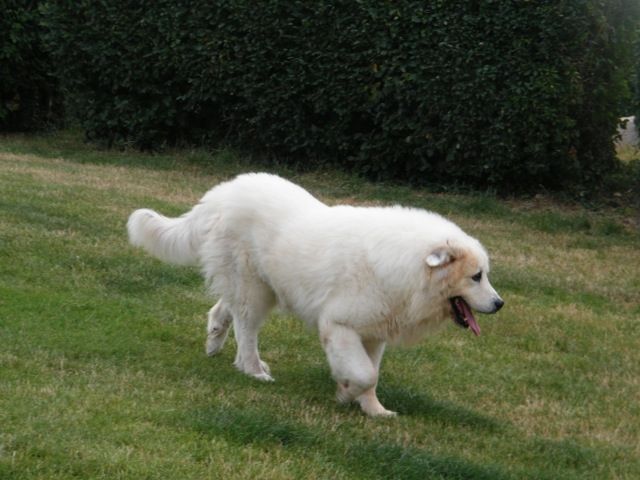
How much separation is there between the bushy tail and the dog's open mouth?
6.39 ft

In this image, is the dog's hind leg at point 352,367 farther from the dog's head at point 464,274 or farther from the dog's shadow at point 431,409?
the dog's head at point 464,274

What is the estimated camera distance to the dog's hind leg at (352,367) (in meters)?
6.22

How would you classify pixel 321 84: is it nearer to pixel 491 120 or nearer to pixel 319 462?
pixel 491 120

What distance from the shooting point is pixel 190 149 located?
56.5 feet

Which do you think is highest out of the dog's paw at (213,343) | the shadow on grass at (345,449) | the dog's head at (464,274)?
the dog's head at (464,274)

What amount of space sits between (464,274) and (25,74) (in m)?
14.6

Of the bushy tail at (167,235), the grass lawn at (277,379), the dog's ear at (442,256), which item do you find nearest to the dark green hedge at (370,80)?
the grass lawn at (277,379)

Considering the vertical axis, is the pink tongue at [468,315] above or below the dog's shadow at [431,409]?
above

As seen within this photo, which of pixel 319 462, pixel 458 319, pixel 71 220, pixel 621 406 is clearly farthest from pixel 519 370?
pixel 71 220

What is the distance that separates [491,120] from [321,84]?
283cm

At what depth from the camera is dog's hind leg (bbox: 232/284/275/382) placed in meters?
6.89

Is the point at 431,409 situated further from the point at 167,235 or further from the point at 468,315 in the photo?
the point at 167,235

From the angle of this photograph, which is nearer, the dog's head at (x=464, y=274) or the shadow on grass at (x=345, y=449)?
the shadow on grass at (x=345, y=449)

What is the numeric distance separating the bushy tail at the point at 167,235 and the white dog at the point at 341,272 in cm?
21
